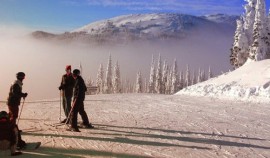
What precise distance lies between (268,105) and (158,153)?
15950mm

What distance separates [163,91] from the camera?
92.9 metres

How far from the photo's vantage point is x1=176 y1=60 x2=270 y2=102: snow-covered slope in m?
27.7

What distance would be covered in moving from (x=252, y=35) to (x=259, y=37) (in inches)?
255

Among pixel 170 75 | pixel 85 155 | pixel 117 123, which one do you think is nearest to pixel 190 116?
pixel 117 123

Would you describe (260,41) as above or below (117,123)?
Result: above

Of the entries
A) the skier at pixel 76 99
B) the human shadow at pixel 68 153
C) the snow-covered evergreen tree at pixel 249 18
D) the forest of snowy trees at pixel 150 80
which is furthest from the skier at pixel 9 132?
the forest of snowy trees at pixel 150 80

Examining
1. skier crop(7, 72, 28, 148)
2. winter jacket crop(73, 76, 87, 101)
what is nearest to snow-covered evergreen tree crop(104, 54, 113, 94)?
winter jacket crop(73, 76, 87, 101)

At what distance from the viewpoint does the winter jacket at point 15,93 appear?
38.1ft

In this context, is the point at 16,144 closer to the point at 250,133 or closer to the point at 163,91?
the point at 250,133

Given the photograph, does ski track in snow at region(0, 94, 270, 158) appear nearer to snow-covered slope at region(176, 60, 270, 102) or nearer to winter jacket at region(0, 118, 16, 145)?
winter jacket at region(0, 118, 16, 145)

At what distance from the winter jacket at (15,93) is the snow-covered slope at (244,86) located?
19160 millimetres

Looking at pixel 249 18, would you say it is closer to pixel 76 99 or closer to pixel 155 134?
pixel 155 134

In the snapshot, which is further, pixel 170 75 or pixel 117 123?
pixel 170 75

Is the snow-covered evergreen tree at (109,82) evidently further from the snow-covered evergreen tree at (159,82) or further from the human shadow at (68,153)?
the human shadow at (68,153)
